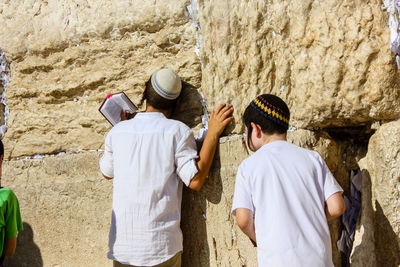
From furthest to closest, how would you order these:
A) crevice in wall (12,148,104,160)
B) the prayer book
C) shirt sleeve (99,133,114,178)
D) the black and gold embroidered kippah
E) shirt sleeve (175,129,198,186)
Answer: crevice in wall (12,148,104,160), the prayer book, shirt sleeve (99,133,114,178), shirt sleeve (175,129,198,186), the black and gold embroidered kippah

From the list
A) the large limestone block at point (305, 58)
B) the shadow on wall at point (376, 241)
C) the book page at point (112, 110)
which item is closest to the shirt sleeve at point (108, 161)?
the book page at point (112, 110)

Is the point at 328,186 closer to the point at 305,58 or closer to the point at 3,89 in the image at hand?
the point at 305,58

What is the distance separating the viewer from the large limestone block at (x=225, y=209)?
258 centimetres

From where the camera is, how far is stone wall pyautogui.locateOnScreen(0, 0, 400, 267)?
7.77ft

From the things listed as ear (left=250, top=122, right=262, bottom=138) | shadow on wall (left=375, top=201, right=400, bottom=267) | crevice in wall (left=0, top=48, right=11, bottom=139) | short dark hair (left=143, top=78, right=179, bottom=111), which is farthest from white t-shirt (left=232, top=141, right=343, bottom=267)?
crevice in wall (left=0, top=48, right=11, bottom=139)

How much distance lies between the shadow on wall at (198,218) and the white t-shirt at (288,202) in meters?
0.69

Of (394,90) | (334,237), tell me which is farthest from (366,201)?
(394,90)

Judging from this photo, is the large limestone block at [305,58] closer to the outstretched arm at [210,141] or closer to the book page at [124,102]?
the outstretched arm at [210,141]

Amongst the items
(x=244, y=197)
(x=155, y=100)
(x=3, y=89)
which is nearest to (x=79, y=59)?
(x=3, y=89)

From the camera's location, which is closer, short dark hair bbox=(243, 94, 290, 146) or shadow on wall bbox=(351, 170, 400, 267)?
short dark hair bbox=(243, 94, 290, 146)

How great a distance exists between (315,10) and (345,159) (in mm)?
876

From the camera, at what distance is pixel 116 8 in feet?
10.0

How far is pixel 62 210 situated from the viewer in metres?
3.16

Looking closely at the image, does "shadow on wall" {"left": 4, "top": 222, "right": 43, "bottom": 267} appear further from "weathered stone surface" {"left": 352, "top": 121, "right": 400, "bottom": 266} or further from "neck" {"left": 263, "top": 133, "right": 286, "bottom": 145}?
"weathered stone surface" {"left": 352, "top": 121, "right": 400, "bottom": 266}
